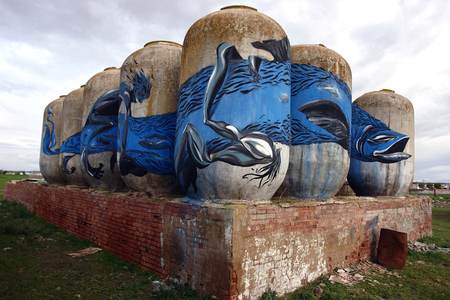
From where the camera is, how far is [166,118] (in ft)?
19.2

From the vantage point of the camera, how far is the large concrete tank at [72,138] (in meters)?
9.23

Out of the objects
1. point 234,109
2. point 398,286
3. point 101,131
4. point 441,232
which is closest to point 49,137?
point 101,131

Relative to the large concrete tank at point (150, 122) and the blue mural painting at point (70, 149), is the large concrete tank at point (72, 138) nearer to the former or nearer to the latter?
the blue mural painting at point (70, 149)

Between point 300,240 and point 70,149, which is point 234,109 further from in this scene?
point 70,149

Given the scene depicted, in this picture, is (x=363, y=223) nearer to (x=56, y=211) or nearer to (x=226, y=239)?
(x=226, y=239)

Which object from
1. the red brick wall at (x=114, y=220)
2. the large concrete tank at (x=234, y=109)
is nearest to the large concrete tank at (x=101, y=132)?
the red brick wall at (x=114, y=220)

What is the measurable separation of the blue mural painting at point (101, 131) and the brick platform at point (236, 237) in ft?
2.47

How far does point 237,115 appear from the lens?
4.45 m

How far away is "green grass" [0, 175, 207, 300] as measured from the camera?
448cm

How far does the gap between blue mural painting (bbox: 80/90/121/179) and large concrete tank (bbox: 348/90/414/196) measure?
18.3 ft

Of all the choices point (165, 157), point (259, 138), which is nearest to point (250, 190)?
point (259, 138)

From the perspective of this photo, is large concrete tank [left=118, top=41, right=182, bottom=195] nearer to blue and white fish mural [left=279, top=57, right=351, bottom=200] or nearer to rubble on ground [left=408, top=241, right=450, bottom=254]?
blue and white fish mural [left=279, top=57, right=351, bottom=200]

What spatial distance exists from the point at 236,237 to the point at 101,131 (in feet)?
16.3

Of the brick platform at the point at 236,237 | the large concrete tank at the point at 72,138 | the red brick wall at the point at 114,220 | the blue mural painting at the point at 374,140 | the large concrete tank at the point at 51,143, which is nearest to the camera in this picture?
the brick platform at the point at 236,237
